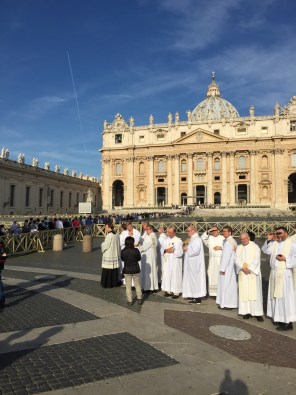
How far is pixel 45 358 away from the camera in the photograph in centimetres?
511

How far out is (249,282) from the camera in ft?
24.2

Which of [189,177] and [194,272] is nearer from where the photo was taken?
[194,272]

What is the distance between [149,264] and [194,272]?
1534 mm

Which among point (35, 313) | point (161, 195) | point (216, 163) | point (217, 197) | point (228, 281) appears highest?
point (216, 163)

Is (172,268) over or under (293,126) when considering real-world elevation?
under

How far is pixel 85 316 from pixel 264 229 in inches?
807

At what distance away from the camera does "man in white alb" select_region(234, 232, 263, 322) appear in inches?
286

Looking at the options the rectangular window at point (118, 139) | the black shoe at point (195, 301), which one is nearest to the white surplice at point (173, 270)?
the black shoe at point (195, 301)

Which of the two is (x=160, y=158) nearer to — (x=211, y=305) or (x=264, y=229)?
(x=264, y=229)

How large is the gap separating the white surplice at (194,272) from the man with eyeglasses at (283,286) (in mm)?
1996

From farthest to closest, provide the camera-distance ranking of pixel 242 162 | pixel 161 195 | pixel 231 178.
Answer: pixel 161 195, pixel 242 162, pixel 231 178

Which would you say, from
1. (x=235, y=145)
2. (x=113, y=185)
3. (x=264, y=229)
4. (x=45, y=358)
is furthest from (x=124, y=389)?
(x=113, y=185)

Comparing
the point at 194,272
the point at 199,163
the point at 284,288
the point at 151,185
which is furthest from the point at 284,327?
the point at 151,185

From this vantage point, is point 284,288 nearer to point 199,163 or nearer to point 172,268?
point 172,268
